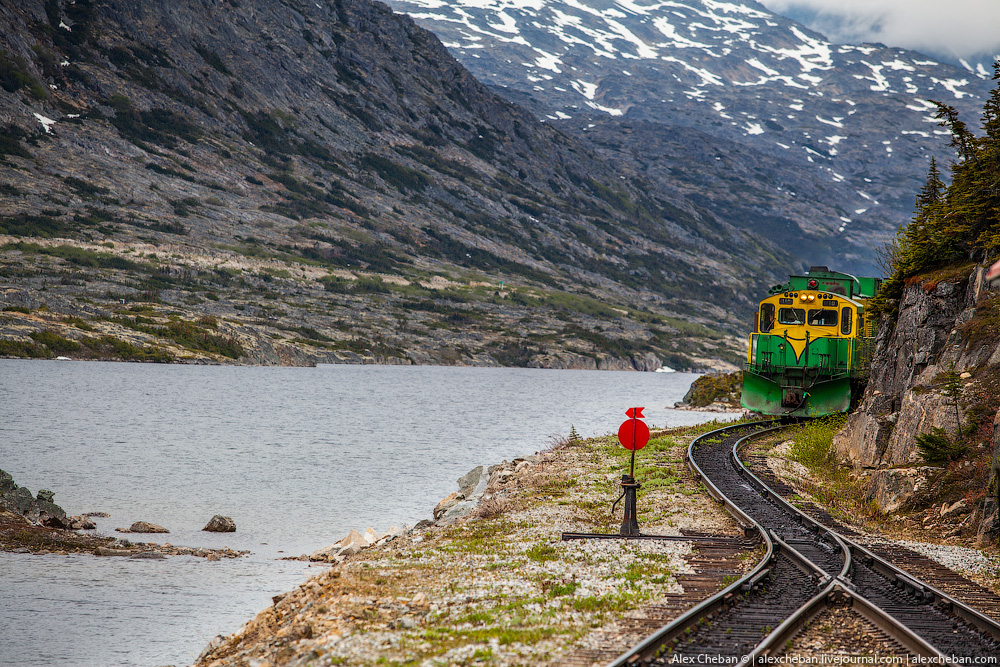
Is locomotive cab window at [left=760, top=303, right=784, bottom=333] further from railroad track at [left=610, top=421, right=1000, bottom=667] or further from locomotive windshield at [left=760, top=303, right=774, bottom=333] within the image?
railroad track at [left=610, top=421, right=1000, bottom=667]

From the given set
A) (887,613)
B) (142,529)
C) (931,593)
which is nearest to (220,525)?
(142,529)

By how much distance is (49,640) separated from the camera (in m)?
19.2

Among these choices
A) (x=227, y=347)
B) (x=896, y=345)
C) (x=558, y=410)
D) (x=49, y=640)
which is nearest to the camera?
(x=49, y=640)

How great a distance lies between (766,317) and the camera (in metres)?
40.0

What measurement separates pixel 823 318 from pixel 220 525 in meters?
28.6

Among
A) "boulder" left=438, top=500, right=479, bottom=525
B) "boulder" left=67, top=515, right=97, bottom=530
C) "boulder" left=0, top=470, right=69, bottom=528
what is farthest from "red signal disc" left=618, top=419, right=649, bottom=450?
"boulder" left=0, top=470, right=69, bottom=528

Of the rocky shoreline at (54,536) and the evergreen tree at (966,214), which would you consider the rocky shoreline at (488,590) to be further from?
the evergreen tree at (966,214)

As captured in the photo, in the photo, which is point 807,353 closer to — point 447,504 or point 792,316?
point 792,316

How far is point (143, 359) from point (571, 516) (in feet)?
533

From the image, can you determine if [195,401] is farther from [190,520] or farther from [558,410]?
[190,520]

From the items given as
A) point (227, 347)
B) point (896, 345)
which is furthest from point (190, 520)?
point (227, 347)

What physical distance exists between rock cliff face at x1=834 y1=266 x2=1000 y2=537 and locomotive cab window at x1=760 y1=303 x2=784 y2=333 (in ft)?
31.8

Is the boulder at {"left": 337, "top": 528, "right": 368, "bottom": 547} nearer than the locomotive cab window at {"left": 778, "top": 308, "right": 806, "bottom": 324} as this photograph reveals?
Yes

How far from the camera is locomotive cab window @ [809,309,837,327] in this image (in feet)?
127
